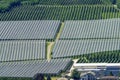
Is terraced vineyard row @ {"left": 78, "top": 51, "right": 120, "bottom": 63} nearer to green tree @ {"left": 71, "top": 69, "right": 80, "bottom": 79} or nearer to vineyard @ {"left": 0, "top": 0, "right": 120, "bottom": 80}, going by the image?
vineyard @ {"left": 0, "top": 0, "right": 120, "bottom": 80}

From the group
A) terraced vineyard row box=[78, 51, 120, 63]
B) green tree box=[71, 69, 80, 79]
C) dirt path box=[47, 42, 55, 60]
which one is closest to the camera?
green tree box=[71, 69, 80, 79]

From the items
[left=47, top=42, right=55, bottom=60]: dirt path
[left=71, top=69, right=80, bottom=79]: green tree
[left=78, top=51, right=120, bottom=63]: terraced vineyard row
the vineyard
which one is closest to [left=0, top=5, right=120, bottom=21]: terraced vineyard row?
the vineyard

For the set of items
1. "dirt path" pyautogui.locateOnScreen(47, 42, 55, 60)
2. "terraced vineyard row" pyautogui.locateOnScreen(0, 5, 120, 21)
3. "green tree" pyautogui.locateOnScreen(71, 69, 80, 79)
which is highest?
"terraced vineyard row" pyautogui.locateOnScreen(0, 5, 120, 21)

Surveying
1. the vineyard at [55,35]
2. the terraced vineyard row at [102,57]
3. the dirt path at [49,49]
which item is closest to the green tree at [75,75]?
the vineyard at [55,35]

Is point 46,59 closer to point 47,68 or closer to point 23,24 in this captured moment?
point 47,68

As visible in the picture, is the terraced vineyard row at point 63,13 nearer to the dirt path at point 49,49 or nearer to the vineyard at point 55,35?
the vineyard at point 55,35

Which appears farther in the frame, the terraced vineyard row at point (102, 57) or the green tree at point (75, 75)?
the terraced vineyard row at point (102, 57)

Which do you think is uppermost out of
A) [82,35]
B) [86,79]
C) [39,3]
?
[39,3]

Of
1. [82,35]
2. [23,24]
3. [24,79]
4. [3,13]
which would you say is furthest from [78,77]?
[3,13]
